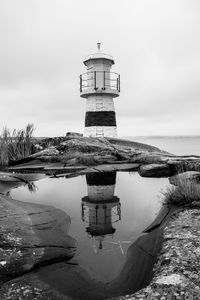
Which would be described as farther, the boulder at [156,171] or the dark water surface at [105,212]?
the boulder at [156,171]

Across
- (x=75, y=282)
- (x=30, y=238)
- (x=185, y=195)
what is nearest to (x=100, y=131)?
(x=185, y=195)

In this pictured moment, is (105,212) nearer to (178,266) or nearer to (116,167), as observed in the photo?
(178,266)

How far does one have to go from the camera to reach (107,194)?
9.08m

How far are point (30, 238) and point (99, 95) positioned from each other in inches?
712

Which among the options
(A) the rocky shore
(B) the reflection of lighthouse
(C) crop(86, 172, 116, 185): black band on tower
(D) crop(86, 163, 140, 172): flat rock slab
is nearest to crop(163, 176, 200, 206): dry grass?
(A) the rocky shore

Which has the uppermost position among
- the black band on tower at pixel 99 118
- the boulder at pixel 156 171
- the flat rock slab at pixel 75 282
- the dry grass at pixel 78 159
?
the black band on tower at pixel 99 118

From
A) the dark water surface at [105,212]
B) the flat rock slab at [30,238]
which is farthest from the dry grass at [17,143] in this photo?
the flat rock slab at [30,238]

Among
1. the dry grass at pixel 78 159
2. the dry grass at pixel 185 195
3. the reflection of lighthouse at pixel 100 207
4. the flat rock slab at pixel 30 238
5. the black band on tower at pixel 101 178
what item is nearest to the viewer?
the flat rock slab at pixel 30 238

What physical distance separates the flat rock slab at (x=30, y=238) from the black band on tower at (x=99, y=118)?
51.8 feet

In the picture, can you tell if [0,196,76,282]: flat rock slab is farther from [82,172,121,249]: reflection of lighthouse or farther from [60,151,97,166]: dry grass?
[60,151,97,166]: dry grass

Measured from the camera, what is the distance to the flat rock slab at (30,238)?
13.6 feet

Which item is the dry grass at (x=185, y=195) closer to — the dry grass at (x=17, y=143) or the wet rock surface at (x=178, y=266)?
the wet rock surface at (x=178, y=266)

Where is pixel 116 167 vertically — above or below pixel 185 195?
above

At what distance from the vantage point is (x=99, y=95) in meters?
22.2
